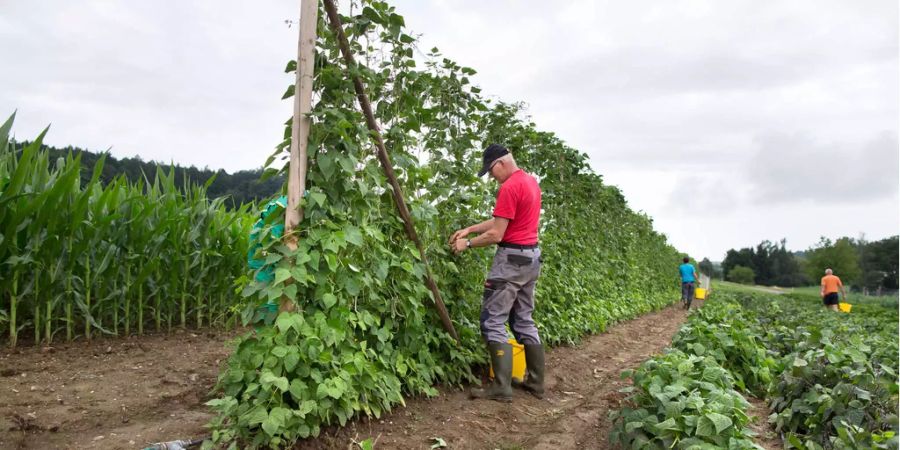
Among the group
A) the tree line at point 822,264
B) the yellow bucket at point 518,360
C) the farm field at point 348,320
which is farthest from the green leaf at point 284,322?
the tree line at point 822,264

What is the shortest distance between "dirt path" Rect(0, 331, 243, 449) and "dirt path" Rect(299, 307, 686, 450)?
108 cm

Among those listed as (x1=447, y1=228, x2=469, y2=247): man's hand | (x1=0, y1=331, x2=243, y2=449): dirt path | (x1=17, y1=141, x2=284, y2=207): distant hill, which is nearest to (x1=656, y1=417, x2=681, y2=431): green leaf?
(x1=447, y1=228, x2=469, y2=247): man's hand

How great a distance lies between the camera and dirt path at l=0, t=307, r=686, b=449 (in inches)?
121

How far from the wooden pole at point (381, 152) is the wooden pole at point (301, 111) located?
168 mm

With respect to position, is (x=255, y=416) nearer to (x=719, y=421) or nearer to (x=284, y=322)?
(x=284, y=322)

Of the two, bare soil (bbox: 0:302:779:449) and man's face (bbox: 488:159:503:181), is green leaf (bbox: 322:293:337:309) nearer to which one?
bare soil (bbox: 0:302:779:449)

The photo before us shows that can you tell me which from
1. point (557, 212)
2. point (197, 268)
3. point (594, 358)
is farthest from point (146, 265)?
point (557, 212)

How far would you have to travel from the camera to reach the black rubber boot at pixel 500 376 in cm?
421

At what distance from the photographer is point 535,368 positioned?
15.1 ft

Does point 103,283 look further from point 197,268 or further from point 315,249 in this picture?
point 315,249

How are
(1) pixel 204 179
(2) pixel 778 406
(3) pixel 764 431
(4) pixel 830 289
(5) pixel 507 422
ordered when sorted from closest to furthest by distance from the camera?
(3) pixel 764 431
(5) pixel 507 422
(2) pixel 778 406
(1) pixel 204 179
(4) pixel 830 289

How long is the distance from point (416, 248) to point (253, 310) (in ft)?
4.08

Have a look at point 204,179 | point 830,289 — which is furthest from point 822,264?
point 204,179

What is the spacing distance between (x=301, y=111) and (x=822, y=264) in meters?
101
